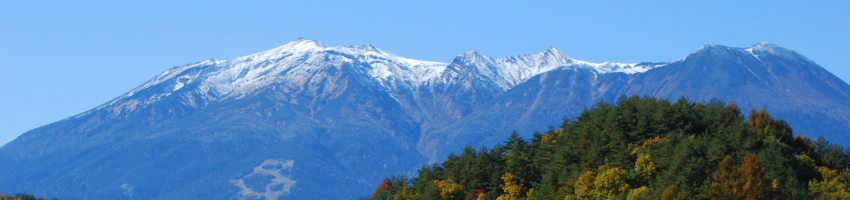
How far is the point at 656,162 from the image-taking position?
104m

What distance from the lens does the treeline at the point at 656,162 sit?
92875 mm

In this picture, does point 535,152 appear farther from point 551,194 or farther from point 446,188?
point 551,194

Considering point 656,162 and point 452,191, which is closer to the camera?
point 656,162

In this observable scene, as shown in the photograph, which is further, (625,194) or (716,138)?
(716,138)

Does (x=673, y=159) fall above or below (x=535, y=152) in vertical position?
below

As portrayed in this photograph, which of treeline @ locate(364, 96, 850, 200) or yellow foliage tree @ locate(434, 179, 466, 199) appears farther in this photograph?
yellow foliage tree @ locate(434, 179, 466, 199)

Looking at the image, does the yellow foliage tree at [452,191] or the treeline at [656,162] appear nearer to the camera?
the treeline at [656,162]

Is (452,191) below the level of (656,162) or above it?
above

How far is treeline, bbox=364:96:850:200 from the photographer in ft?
305

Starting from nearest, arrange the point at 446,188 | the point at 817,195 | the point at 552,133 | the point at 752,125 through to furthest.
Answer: the point at 817,195 → the point at 752,125 → the point at 446,188 → the point at 552,133

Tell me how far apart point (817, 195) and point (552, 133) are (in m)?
52.4

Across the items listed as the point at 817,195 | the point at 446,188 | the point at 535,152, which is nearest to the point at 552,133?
the point at 535,152

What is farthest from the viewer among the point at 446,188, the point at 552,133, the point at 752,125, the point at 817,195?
the point at 552,133

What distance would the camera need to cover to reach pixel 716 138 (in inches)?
4181
